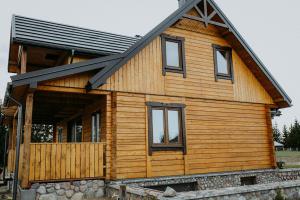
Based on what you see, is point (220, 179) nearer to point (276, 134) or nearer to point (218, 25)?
point (218, 25)

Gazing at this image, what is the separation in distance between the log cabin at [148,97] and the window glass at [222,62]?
1.7 inches

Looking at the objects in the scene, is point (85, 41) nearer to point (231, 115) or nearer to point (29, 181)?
point (29, 181)

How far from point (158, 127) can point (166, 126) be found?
0.94 ft

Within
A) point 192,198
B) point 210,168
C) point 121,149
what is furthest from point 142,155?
point 192,198

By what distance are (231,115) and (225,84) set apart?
1.28 m

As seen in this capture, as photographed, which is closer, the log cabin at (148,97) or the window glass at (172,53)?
the log cabin at (148,97)

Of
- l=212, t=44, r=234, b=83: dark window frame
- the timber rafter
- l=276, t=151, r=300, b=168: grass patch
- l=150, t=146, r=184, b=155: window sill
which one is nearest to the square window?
l=150, t=146, r=184, b=155: window sill

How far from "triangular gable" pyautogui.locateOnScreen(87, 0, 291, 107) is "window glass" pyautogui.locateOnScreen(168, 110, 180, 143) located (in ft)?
8.48

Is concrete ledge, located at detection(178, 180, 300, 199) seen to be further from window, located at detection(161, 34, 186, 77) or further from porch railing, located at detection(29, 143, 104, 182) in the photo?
window, located at detection(161, 34, 186, 77)

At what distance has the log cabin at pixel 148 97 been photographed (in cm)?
981

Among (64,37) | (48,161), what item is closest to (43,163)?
(48,161)

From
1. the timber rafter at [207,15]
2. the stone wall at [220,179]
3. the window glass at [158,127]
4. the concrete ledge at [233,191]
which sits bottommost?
the stone wall at [220,179]

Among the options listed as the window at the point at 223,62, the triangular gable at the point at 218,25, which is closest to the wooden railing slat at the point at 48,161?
the triangular gable at the point at 218,25

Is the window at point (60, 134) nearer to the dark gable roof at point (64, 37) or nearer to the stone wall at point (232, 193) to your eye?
the dark gable roof at point (64, 37)
